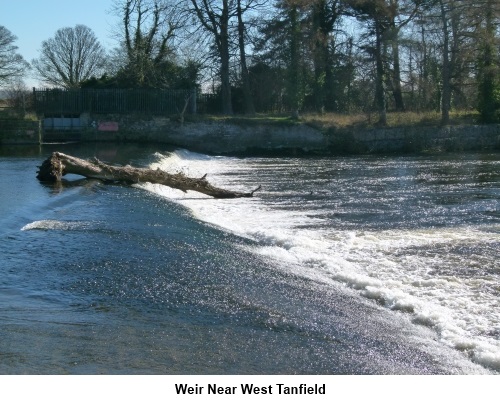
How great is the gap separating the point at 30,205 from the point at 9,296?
600 cm

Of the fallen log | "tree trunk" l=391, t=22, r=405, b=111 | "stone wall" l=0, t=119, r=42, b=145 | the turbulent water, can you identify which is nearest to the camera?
the turbulent water

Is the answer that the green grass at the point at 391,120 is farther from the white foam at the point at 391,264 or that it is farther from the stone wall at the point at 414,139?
the white foam at the point at 391,264

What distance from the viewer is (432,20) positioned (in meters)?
35.0

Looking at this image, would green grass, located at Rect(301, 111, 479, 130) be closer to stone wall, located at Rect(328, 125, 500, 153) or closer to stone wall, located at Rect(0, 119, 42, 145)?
stone wall, located at Rect(328, 125, 500, 153)

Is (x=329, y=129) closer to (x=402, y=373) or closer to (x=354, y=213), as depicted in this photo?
(x=354, y=213)

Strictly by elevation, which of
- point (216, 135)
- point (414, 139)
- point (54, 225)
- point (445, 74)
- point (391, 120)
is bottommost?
point (54, 225)

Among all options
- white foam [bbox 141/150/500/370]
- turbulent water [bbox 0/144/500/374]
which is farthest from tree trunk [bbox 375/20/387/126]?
white foam [bbox 141/150/500/370]

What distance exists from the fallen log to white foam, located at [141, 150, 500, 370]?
594mm

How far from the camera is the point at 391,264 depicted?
33.2 ft

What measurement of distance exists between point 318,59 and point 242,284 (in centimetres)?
3181

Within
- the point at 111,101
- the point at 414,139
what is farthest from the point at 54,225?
the point at 414,139

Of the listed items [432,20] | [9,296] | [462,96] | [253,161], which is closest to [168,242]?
[9,296]

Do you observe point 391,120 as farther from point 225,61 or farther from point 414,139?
point 225,61

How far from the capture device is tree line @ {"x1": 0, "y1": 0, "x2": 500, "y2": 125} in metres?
35.2
